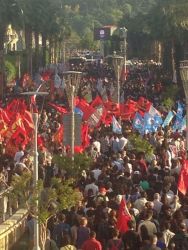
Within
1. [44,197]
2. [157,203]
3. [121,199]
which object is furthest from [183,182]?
[44,197]

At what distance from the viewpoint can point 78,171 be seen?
21.4m

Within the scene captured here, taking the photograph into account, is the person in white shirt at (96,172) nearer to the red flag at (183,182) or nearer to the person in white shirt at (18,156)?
the red flag at (183,182)

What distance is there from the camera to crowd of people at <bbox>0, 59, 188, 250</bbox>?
1452cm

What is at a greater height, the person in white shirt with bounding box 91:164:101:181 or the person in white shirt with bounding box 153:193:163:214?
the person in white shirt with bounding box 153:193:163:214

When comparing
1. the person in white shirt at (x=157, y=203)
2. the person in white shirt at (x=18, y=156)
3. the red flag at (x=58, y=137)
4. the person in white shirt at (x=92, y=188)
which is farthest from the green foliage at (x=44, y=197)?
the red flag at (x=58, y=137)

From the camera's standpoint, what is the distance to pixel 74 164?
70.3 feet

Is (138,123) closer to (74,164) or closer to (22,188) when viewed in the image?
(74,164)

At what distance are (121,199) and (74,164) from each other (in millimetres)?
4927

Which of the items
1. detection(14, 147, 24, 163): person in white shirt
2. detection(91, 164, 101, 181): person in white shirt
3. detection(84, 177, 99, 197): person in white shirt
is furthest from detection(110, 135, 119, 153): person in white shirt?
detection(84, 177, 99, 197): person in white shirt

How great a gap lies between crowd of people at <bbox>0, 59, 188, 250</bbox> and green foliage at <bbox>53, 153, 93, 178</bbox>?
0.17m

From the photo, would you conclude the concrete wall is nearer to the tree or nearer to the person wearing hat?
the tree

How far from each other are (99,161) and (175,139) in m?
4.25

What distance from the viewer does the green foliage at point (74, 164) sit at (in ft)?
70.2

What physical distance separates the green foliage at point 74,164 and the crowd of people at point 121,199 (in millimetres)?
171
